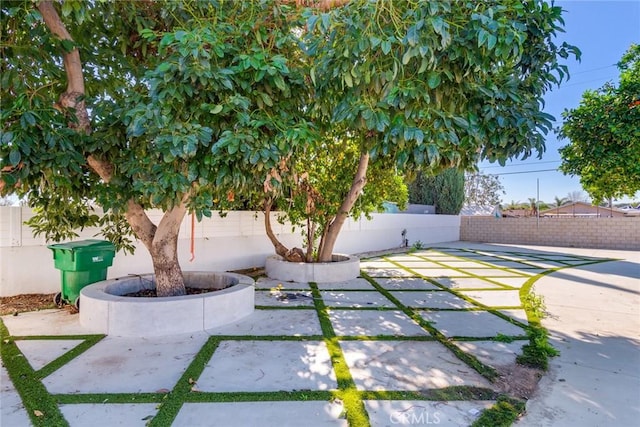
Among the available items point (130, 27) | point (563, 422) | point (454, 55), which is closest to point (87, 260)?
point (130, 27)

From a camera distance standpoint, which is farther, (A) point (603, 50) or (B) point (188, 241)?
(A) point (603, 50)

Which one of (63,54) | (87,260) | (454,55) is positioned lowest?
(87,260)

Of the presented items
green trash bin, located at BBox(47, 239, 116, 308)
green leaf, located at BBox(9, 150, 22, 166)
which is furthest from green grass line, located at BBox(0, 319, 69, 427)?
green leaf, located at BBox(9, 150, 22, 166)

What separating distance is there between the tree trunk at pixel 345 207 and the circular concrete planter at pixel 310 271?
50 cm

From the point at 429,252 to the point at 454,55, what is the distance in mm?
9836

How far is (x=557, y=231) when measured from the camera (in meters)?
14.3

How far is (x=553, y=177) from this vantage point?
78.2ft

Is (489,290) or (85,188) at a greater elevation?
(85,188)

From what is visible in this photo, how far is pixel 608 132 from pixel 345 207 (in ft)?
13.4

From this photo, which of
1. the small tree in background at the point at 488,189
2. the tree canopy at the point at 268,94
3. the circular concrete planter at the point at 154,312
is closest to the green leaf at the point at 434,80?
the tree canopy at the point at 268,94

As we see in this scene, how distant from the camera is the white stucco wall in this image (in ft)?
15.1

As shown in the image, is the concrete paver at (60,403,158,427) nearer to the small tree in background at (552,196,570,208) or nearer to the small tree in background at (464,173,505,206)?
the small tree in background at (464,173,505,206)

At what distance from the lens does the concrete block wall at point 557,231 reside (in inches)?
513

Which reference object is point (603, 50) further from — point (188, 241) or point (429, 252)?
point (188, 241)
